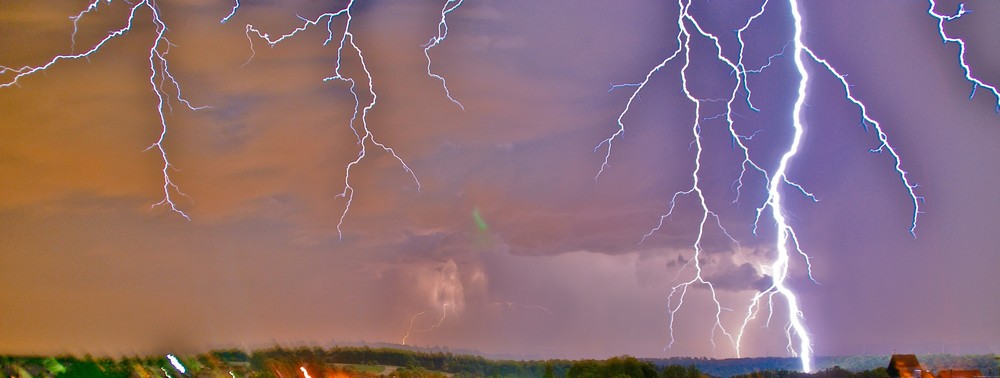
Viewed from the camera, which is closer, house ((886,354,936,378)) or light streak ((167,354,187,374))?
house ((886,354,936,378))

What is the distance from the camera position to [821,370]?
2942cm

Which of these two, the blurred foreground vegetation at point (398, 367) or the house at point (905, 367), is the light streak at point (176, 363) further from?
the house at point (905, 367)

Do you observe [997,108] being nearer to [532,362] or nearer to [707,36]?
[707,36]

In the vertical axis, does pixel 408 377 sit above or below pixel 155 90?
below

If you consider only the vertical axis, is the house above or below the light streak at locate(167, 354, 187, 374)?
above

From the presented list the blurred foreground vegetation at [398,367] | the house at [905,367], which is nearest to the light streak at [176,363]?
the blurred foreground vegetation at [398,367]

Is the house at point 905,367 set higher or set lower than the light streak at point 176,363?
higher

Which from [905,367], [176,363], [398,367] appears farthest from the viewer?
[398,367]

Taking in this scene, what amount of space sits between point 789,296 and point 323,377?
2001cm

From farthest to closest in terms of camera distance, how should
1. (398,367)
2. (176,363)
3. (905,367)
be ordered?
(398,367)
(176,363)
(905,367)

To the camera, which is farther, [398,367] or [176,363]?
[398,367]

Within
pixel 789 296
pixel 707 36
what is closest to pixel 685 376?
pixel 789 296

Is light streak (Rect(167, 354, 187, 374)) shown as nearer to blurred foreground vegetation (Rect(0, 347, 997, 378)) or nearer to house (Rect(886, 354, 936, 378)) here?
blurred foreground vegetation (Rect(0, 347, 997, 378))

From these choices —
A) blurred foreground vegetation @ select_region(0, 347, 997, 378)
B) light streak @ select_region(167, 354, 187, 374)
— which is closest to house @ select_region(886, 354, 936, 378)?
blurred foreground vegetation @ select_region(0, 347, 997, 378)
